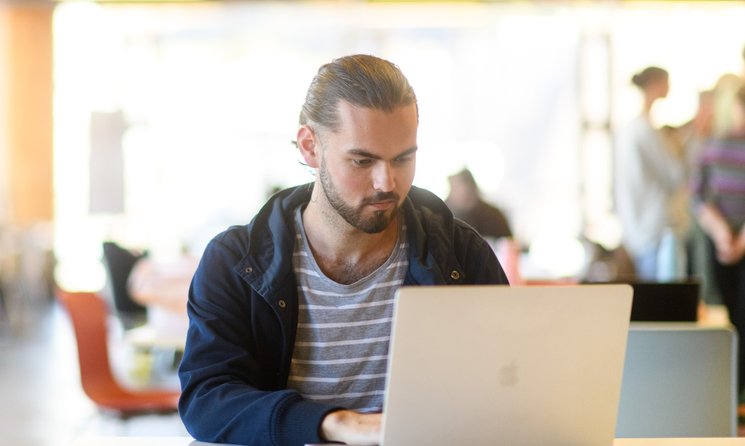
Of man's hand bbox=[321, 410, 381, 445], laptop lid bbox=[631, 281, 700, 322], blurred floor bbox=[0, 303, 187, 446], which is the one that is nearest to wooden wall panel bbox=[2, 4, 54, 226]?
blurred floor bbox=[0, 303, 187, 446]

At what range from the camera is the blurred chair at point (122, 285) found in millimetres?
7031

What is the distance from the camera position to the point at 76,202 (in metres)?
12.1

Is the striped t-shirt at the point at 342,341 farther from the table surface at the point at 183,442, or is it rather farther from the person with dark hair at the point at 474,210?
the person with dark hair at the point at 474,210

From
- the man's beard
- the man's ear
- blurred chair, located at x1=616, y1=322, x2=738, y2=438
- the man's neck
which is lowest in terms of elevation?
blurred chair, located at x1=616, y1=322, x2=738, y2=438

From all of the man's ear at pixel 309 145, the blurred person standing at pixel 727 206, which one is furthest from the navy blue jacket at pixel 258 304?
the blurred person standing at pixel 727 206

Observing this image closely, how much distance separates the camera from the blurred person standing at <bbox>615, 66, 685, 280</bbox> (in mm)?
6039

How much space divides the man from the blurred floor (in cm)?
222

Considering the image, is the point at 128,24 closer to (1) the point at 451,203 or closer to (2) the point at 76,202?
(2) the point at 76,202

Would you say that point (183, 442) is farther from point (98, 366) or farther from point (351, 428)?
point (98, 366)

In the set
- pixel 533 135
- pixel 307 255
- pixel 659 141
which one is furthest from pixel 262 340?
pixel 533 135

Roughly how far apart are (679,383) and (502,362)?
3.57 feet

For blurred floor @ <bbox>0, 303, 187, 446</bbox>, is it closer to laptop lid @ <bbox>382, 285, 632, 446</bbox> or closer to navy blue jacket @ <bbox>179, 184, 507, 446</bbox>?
navy blue jacket @ <bbox>179, 184, 507, 446</bbox>

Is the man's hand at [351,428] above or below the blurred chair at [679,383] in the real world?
above

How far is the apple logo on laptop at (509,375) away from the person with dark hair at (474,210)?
5.60 metres
